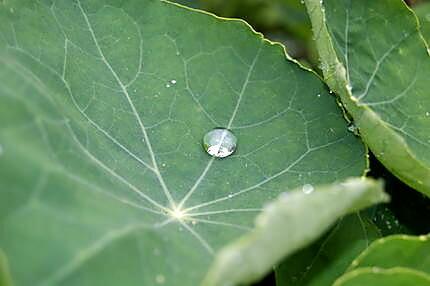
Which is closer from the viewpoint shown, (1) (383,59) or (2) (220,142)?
(2) (220,142)

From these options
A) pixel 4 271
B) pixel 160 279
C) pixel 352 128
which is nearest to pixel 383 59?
pixel 352 128

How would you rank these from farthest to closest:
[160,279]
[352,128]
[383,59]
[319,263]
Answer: [383,59], [352,128], [319,263], [160,279]

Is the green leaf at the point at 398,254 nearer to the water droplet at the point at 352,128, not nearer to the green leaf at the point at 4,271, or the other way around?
the water droplet at the point at 352,128

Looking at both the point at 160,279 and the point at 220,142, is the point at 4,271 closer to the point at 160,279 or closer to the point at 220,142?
the point at 160,279

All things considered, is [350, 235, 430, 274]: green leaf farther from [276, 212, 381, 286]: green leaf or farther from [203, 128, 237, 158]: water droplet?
[203, 128, 237, 158]: water droplet

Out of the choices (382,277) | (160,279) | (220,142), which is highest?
(220,142)

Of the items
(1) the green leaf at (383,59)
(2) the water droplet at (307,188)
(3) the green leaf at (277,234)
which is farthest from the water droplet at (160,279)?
(1) the green leaf at (383,59)
